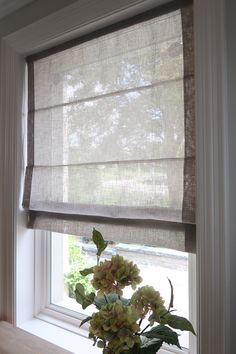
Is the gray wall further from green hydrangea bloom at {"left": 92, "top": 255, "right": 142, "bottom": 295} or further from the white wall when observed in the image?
the white wall

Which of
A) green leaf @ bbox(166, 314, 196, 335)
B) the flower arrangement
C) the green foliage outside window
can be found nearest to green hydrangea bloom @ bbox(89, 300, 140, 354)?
the flower arrangement

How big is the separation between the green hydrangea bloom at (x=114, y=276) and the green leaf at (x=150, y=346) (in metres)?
0.15

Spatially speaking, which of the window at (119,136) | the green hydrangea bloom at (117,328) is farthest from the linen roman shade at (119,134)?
the green hydrangea bloom at (117,328)

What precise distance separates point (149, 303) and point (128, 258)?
1.98 feet

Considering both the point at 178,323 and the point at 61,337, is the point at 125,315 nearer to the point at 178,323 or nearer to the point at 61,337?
the point at 178,323

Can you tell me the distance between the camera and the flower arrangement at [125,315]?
78 cm

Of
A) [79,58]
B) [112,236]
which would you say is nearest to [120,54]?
[79,58]

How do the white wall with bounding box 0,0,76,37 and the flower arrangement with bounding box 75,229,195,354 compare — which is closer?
the flower arrangement with bounding box 75,229,195,354

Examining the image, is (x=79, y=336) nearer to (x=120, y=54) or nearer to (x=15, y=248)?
(x=15, y=248)

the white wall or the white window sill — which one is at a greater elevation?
the white wall

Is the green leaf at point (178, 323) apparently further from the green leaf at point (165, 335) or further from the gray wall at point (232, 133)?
the gray wall at point (232, 133)

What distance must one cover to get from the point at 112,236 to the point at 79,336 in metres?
0.57

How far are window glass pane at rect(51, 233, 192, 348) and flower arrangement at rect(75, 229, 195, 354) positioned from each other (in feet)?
1.36

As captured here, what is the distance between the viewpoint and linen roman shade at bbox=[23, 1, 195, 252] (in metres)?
1.12
